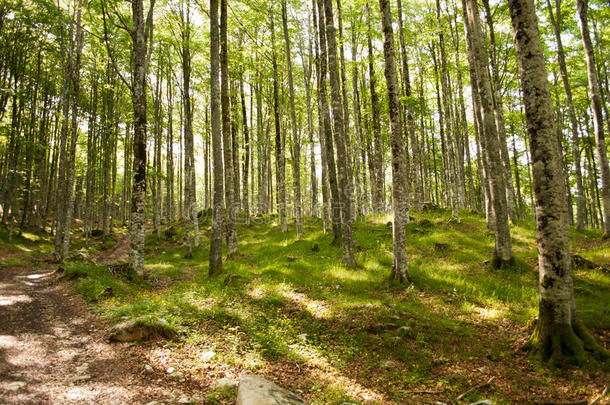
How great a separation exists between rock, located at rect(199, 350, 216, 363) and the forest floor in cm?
2

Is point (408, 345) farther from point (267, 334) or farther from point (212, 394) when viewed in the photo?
point (212, 394)

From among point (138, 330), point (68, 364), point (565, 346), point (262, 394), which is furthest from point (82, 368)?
point (565, 346)

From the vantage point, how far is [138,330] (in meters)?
6.07

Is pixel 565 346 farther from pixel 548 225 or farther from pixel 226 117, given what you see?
pixel 226 117

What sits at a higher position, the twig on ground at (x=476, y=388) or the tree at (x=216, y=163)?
the tree at (x=216, y=163)

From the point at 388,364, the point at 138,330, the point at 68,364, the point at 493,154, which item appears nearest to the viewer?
the point at 68,364

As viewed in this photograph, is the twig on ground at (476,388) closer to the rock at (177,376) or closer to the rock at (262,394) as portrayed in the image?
the rock at (262,394)

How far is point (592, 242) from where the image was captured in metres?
11.6

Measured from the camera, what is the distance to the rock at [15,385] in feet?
13.1

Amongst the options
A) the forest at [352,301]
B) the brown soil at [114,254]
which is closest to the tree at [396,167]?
the forest at [352,301]

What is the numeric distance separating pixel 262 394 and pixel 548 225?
5353 millimetres

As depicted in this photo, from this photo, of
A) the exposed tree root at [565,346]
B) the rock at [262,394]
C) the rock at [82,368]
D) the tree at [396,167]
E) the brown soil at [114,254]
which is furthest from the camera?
the brown soil at [114,254]

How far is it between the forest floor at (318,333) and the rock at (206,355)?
21 mm

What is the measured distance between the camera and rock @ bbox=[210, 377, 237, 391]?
442 cm
